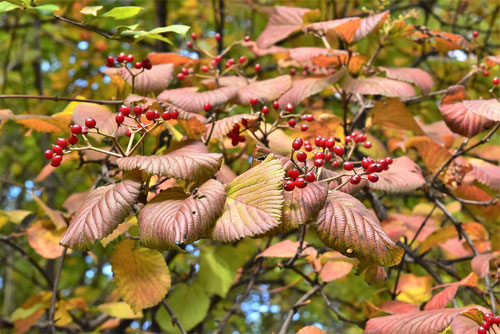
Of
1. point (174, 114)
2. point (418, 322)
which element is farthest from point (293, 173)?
point (418, 322)

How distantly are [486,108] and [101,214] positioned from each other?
3.28 feet

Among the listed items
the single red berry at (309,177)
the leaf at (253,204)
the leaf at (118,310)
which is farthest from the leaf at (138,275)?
the leaf at (118,310)

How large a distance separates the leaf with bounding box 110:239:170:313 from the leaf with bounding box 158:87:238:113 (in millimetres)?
409

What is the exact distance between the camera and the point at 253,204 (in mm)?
934

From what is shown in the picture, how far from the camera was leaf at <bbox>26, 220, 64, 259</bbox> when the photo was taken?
5.32 ft

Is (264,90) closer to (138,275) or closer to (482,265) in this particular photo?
(138,275)

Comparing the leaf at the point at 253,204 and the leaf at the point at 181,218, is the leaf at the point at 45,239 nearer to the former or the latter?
the leaf at the point at 181,218

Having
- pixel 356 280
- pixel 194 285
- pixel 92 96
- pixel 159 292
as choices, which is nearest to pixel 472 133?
pixel 159 292

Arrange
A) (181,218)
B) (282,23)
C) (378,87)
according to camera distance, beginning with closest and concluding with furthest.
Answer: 1. (181,218)
2. (378,87)
3. (282,23)

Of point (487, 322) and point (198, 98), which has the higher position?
point (198, 98)

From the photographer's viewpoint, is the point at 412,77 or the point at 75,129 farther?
the point at 412,77

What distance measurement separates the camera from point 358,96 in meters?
1.79

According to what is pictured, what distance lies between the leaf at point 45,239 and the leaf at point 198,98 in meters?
0.64

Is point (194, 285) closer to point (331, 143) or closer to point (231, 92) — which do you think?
point (231, 92)
